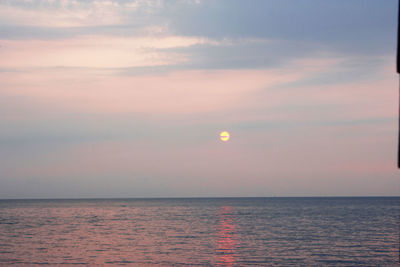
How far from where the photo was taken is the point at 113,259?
40750 mm

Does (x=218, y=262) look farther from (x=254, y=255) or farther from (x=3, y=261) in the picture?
(x=3, y=261)

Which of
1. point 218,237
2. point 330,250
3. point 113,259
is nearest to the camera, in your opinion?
point 113,259

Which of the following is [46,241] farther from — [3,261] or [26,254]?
[3,261]

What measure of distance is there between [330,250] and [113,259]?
828 inches

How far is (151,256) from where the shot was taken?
140 feet

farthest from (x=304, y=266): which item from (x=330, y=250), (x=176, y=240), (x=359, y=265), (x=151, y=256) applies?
(x=176, y=240)

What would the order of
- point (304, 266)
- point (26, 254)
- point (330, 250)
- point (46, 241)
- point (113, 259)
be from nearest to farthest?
point (304, 266), point (113, 259), point (26, 254), point (330, 250), point (46, 241)

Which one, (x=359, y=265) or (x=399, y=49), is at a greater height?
(x=399, y=49)

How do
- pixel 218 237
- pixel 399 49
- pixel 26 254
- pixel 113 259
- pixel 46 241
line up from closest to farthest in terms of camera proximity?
pixel 399 49 < pixel 113 259 < pixel 26 254 < pixel 46 241 < pixel 218 237

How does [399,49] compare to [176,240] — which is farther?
[176,240]

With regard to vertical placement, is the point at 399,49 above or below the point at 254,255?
above

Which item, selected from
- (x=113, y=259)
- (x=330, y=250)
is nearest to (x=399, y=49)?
(x=113, y=259)

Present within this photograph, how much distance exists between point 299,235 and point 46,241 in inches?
1231

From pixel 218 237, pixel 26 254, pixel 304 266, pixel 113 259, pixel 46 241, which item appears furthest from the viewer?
pixel 218 237
